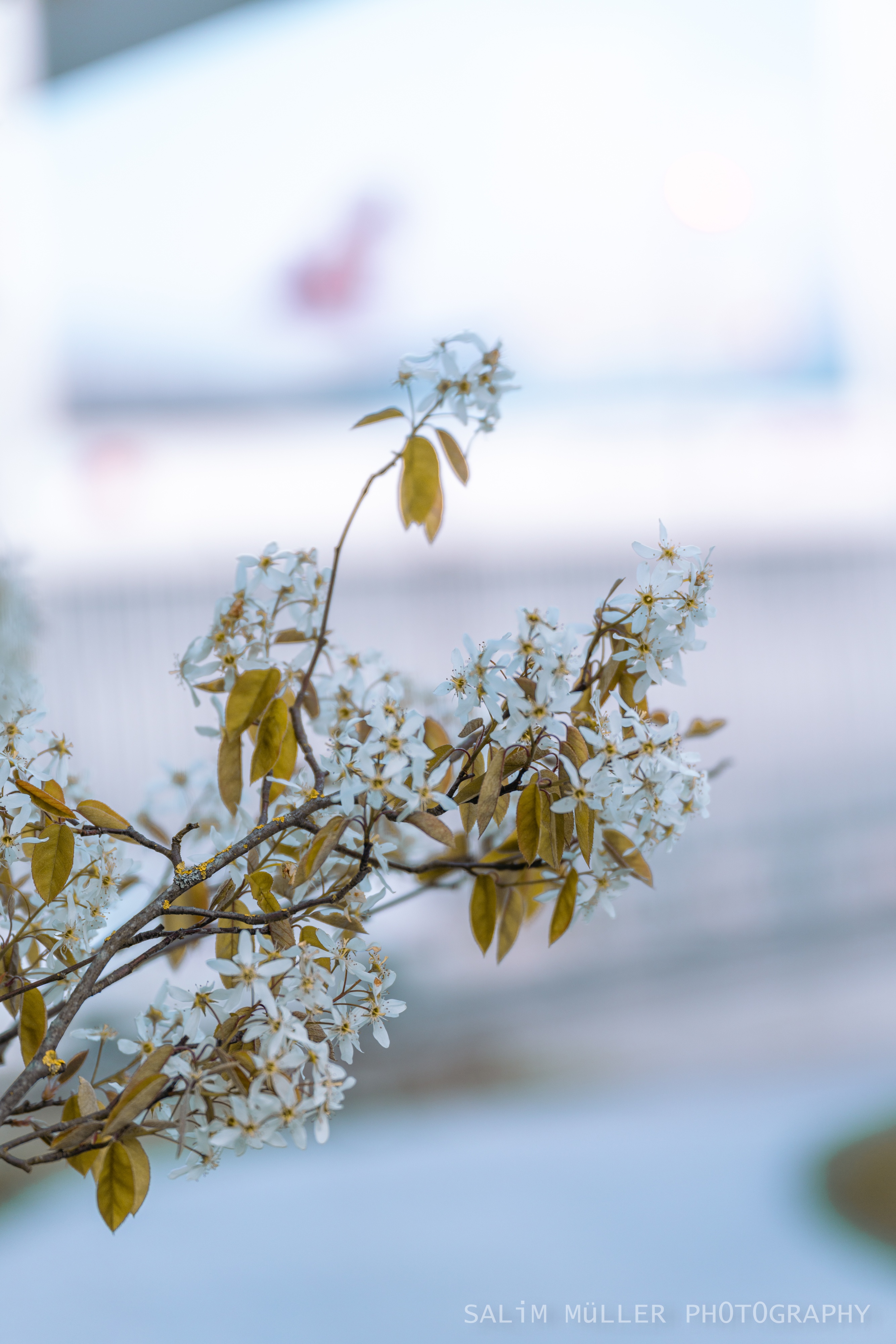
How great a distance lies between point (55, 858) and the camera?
31 cm

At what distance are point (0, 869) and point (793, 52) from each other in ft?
8.98

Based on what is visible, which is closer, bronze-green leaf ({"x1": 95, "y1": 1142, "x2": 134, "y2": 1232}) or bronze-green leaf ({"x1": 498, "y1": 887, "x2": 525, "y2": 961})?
bronze-green leaf ({"x1": 95, "y1": 1142, "x2": 134, "y2": 1232})

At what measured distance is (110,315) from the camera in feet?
7.09

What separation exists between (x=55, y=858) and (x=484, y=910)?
144 millimetres

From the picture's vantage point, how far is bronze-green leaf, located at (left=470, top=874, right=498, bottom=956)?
1.20 ft

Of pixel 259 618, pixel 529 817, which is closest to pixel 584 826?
pixel 529 817

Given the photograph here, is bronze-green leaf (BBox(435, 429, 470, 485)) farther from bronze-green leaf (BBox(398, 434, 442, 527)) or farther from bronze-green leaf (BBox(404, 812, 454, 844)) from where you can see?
bronze-green leaf (BBox(404, 812, 454, 844))

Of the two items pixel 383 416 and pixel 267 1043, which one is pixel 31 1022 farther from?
pixel 383 416

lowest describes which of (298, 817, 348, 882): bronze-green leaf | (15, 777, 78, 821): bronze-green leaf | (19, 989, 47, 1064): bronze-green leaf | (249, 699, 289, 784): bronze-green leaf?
(19, 989, 47, 1064): bronze-green leaf

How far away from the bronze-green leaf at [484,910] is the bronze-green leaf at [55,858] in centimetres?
13

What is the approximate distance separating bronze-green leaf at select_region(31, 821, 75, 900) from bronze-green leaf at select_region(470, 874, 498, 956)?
13cm

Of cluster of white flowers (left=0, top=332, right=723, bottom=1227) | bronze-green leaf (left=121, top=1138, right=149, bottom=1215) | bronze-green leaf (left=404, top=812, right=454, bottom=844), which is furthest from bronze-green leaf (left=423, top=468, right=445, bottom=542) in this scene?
bronze-green leaf (left=121, top=1138, right=149, bottom=1215)

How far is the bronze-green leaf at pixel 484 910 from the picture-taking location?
1.20ft

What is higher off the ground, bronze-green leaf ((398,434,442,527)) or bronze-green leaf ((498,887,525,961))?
Answer: bronze-green leaf ((398,434,442,527))
